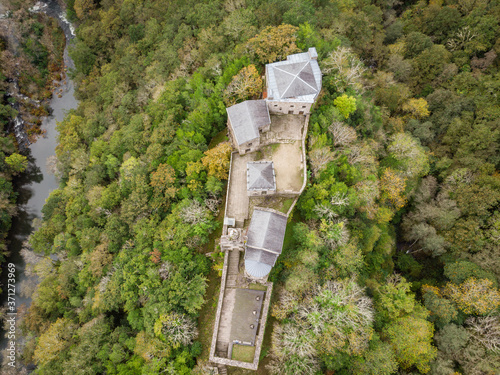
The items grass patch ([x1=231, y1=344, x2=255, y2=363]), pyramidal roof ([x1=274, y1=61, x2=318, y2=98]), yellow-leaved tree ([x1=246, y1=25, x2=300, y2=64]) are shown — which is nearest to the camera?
grass patch ([x1=231, y1=344, x2=255, y2=363])

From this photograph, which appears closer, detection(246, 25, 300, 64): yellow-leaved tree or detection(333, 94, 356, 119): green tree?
detection(333, 94, 356, 119): green tree

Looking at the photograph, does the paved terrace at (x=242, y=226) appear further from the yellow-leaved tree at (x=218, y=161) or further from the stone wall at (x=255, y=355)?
the yellow-leaved tree at (x=218, y=161)

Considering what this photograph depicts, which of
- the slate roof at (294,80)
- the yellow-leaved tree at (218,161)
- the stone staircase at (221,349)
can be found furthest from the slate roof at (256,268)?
the slate roof at (294,80)

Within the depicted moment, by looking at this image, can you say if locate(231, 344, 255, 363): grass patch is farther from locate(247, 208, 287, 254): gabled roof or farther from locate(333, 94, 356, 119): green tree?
locate(333, 94, 356, 119): green tree

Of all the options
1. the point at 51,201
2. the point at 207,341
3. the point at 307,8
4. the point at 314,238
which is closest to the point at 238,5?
the point at 307,8

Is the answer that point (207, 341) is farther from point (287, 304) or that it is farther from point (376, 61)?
point (376, 61)

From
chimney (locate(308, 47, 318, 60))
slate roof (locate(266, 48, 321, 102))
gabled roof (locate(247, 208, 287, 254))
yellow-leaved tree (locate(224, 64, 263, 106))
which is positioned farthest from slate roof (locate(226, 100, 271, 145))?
gabled roof (locate(247, 208, 287, 254))
